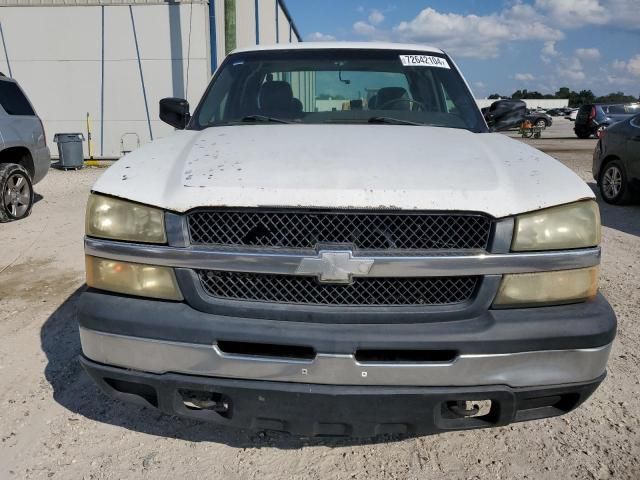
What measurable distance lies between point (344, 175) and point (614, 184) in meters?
7.89

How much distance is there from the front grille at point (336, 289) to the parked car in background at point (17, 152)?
6239 millimetres

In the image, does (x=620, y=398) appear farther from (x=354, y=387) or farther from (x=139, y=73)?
(x=139, y=73)

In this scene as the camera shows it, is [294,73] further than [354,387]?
Yes

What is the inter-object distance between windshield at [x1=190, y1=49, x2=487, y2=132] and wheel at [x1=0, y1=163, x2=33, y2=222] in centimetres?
476

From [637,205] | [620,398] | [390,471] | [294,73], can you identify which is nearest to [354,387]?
[390,471]

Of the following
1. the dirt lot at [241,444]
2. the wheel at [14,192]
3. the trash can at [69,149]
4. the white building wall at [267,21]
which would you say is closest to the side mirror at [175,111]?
the dirt lot at [241,444]

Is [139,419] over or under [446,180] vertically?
under

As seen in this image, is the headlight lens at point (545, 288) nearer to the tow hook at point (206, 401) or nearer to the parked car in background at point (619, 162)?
the tow hook at point (206, 401)

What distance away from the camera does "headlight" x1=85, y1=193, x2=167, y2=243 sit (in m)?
2.09

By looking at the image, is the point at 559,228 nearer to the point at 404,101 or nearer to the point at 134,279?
the point at 134,279

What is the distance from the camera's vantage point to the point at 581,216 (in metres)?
2.12

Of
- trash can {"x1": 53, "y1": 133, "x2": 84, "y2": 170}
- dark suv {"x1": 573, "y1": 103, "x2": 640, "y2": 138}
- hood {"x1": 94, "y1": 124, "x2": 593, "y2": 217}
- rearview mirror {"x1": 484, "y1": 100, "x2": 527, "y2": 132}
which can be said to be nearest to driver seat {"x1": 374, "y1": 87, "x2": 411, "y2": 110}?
rearview mirror {"x1": 484, "y1": 100, "x2": 527, "y2": 132}

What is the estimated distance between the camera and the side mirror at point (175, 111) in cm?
380

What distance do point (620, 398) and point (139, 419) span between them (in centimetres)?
252
